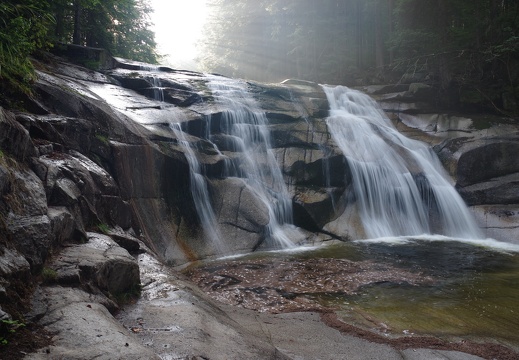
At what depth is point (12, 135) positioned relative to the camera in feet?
18.2

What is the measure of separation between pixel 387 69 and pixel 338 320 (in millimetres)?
24263

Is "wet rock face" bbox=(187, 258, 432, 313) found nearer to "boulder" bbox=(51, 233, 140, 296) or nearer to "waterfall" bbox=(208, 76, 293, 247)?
"boulder" bbox=(51, 233, 140, 296)

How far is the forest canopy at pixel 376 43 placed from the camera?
2064 cm

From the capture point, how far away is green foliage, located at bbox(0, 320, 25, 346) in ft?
10.6

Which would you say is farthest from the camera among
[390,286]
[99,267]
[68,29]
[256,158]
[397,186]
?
[68,29]

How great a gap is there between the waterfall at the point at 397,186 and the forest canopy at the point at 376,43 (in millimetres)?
6226

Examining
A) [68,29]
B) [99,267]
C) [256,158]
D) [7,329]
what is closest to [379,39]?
[256,158]

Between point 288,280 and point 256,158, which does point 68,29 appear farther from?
point 288,280

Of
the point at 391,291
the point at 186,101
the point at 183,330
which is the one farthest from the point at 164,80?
the point at 183,330

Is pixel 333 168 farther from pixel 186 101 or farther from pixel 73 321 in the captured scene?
pixel 73 321

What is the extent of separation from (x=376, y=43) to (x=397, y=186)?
17.1 metres

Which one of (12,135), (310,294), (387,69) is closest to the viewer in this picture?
(12,135)

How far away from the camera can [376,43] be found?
28.8 m

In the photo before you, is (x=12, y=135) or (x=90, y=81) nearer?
(x=12, y=135)
